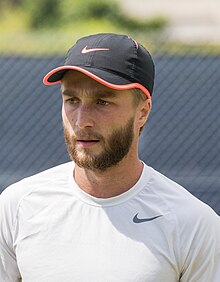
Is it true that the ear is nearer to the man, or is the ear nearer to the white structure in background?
the man

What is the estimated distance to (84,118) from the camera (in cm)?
312

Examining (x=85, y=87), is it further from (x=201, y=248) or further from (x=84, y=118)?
(x=201, y=248)

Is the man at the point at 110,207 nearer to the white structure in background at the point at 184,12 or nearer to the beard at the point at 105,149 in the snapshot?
the beard at the point at 105,149

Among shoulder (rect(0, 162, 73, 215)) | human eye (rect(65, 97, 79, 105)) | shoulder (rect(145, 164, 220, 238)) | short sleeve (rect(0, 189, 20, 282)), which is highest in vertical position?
human eye (rect(65, 97, 79, 105))

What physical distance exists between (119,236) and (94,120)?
1.40 ft

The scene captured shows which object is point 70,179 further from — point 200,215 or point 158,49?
point 158,49

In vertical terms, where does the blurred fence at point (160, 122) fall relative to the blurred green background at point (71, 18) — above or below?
above

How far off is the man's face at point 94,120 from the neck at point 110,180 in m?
0.08

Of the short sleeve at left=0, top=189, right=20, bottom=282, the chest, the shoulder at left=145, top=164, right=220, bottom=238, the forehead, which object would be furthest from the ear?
the short sleeve at left=0, top=189, right=20, bottom=282

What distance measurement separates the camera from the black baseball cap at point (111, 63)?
10.2 feet

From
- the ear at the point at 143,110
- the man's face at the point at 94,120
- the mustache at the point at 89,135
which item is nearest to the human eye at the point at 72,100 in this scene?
the man's face at the point at 94,120

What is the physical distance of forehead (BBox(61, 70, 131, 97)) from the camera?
123 inches

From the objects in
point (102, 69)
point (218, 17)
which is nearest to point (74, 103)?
point (102, 69)

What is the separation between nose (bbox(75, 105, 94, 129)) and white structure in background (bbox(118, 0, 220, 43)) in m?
24.0
